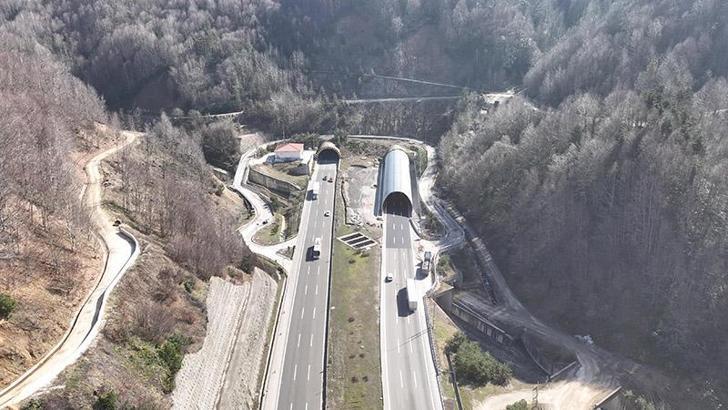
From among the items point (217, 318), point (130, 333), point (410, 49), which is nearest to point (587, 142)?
point (217, 318)

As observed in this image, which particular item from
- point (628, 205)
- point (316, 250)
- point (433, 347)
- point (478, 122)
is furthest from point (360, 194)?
point (628, 205)

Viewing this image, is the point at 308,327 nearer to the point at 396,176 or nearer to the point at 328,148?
the point at 396,176

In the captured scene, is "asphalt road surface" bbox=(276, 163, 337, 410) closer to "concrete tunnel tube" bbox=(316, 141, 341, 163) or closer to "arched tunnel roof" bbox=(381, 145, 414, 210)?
"arched tunnel roof" bbox=(381, 145, 414, 210)

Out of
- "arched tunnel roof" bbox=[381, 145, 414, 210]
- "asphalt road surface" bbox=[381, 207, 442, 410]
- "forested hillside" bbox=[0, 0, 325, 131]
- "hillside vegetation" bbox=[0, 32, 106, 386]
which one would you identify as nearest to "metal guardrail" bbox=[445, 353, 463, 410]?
"asphalt road surface" bbox=[381, 207, 442, 410]

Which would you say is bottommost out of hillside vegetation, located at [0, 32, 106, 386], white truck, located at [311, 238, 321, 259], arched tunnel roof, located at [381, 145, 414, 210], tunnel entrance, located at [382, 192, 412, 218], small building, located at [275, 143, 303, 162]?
white truck, located at [311, 238, 321, 259]

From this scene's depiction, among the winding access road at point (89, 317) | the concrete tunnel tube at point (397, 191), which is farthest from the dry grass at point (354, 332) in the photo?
the winding access road at point (89, 317)

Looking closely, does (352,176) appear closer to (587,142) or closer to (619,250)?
(587,142)
